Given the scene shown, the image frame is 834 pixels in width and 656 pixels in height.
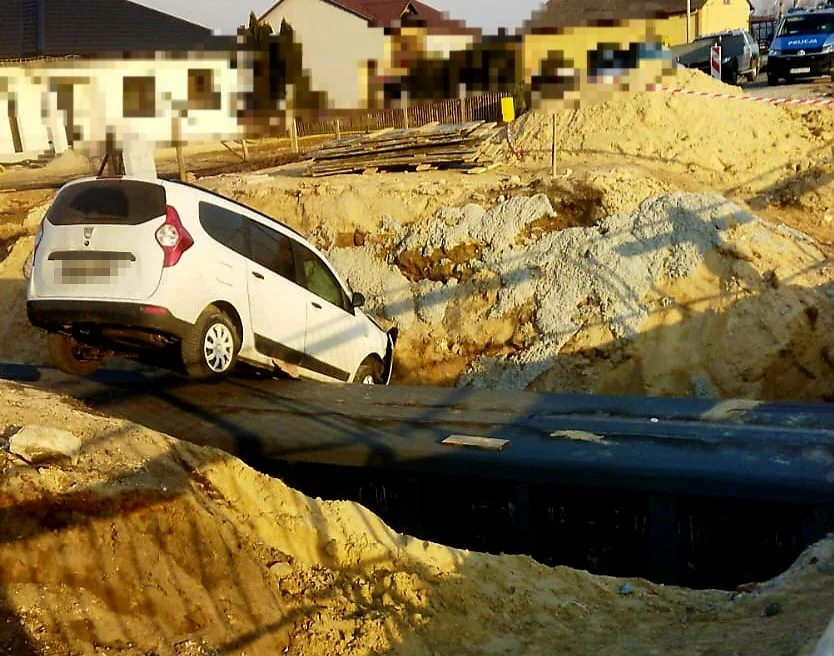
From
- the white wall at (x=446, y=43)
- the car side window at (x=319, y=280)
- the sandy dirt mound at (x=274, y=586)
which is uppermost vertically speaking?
the white wall at (x=446, y=43)

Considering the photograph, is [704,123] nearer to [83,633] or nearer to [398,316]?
[398,316]

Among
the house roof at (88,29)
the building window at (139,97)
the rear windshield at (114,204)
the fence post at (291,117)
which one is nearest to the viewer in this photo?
the rear windshield at (114,204)

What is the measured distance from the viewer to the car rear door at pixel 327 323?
9.55 meters

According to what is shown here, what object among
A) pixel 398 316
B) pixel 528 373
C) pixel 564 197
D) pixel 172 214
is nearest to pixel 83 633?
pixel 172 214

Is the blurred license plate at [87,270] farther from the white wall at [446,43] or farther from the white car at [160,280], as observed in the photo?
the white wall at [446,43]

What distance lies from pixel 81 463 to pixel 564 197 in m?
9.43

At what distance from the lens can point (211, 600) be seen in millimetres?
4621

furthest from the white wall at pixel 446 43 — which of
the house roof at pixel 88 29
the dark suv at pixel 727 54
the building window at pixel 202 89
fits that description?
the building window at pixel 202 89

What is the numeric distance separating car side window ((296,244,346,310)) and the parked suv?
66.2 feet

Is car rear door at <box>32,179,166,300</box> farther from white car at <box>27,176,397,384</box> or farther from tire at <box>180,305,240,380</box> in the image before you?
tire at <box>180,305,240,380</box>

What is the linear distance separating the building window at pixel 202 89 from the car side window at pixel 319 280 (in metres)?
12.7

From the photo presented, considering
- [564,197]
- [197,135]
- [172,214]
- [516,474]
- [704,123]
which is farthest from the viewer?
[197,135]

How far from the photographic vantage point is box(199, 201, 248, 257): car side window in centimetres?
827

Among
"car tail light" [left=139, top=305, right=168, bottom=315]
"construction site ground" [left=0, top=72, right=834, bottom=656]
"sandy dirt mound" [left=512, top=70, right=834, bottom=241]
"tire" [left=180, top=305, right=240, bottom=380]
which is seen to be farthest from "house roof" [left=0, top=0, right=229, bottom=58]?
"car tail light" [left=139, top=305, right=168, bottom=315]
